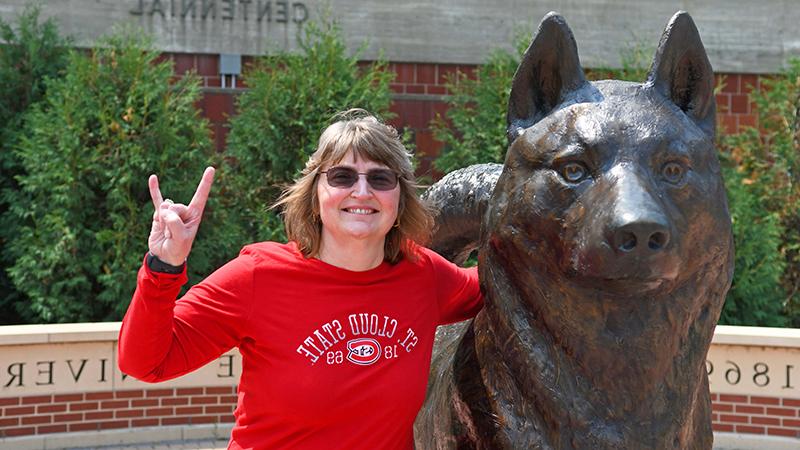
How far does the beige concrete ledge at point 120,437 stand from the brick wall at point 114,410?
0.04 metres

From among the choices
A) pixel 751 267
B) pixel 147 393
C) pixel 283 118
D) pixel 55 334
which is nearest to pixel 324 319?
pixel 55 334

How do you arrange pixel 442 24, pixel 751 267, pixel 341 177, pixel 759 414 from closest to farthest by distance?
pixel 341 177 < pixel 759 414 < pixel 751 267 < pixel 442 24

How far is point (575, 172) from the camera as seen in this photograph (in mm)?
1882

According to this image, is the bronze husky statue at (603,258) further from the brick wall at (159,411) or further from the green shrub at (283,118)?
the green shrub at (283,118)

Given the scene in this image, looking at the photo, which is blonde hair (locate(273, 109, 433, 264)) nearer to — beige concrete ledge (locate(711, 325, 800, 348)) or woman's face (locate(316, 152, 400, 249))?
woman's face (locate(316, 152, 400, 249))

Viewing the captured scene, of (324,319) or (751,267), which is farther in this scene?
(751,267)

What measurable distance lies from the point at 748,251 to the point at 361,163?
563 centimetres

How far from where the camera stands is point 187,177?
23.3 ft

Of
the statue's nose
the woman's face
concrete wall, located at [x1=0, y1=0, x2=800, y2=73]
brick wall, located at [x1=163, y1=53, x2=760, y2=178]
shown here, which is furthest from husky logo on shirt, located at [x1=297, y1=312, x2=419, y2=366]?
concrete wall, located at [x1=0, y1=0, x2=800, y2=73]

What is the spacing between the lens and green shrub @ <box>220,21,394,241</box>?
7238 mm

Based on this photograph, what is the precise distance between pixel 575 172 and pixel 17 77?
7252mm

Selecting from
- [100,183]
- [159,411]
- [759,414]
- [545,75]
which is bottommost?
[159,411]

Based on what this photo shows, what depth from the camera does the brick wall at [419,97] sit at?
335 inches

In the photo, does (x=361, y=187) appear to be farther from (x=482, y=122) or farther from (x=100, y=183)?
(x=482, y=122)
